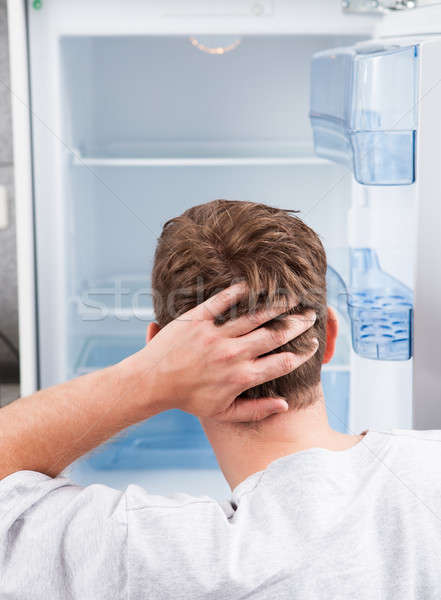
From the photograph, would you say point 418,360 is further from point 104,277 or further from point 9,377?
point 9,377

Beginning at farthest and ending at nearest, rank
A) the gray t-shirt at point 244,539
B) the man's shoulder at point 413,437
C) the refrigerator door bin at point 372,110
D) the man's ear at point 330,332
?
the refrigerator door bin at point 372,110, the man's ear at point 330,332, the man's shoulder at point 413,437, the gray t-shirt at point 244,539

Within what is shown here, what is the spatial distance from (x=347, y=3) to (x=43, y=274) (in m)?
0.86

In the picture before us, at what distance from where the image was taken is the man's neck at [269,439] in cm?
70

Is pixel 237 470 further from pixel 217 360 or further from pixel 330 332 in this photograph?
pixel 330 332

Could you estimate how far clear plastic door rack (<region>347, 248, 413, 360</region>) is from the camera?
103 cm

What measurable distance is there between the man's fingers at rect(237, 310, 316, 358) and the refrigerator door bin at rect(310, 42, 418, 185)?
0.40 meters

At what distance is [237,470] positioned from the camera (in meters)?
0.71

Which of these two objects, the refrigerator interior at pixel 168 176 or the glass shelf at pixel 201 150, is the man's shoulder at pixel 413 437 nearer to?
the refrigerator interior at pixel 168 176

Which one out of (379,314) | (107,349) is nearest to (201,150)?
(107,349)

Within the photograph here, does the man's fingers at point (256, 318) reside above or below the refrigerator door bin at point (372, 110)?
below

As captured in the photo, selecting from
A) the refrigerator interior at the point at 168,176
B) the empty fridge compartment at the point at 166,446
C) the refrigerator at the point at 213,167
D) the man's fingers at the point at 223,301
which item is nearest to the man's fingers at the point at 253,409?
the man's fingers at the point at 223,301

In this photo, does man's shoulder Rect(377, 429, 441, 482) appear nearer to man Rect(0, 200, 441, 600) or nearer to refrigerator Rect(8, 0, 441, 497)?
man Rect(0, 200, 441, 600)

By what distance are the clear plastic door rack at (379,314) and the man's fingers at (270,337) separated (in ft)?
1.18

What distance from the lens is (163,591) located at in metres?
0.56
